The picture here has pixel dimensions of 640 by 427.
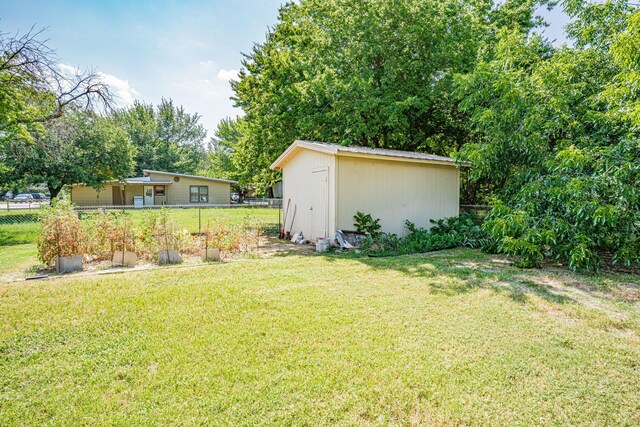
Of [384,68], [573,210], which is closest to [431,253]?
[573,210]

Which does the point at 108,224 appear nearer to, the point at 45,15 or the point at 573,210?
the point at 45,15

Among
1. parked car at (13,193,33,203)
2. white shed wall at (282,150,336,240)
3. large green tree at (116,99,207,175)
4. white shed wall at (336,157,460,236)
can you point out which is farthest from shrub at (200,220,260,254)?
large green tree at (116,99,207,175)

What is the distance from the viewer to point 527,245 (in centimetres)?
547

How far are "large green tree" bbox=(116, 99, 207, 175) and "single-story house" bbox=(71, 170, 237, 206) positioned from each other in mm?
6560

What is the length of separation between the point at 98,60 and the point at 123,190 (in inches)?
743

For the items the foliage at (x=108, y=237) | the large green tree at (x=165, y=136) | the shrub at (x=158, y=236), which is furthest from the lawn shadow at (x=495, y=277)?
the large green tree at (x=165, y=136)

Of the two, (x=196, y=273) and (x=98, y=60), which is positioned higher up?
(x=98, y=60)

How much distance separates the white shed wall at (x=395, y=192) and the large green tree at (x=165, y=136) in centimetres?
2767

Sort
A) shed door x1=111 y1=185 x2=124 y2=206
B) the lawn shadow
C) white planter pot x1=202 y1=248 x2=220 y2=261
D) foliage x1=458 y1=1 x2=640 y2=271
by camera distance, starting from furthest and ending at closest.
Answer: shed door x1=111 y1=185 x2=124 y2=206, white planter pot x1=202 y1=248 x2=220 y2=261, foliage x1=458 y1=1 x2=640 y2=271, the lawn shadow

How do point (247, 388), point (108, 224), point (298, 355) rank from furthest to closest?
point (108, 224)
point (298, 355)
point (247, 388)

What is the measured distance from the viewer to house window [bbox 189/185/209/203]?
81.4 feet

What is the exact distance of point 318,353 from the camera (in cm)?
275

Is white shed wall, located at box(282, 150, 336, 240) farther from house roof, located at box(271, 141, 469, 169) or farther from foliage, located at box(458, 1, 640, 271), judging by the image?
foliage, located at box(458, 1, 640, 271)

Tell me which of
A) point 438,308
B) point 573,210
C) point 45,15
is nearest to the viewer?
point 438,308
